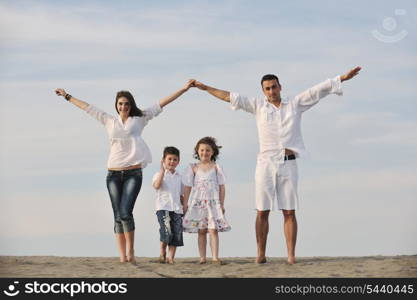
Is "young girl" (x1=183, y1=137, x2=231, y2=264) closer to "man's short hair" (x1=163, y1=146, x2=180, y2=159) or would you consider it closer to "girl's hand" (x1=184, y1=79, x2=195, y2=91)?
"man's short hair" (x1=163, y1=146, x2=180, y2=159)

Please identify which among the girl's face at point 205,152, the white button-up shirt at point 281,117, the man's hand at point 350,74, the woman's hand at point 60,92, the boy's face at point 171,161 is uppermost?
the man's hand at point 350,74

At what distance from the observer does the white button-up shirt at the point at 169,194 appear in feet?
34.4

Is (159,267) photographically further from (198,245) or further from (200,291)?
(200,291)

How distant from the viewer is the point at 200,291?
811cm

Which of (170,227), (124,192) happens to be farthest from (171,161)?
(170,227)

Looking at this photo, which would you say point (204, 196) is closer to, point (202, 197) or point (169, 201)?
point (202, 197)

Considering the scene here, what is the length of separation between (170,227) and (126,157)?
1.22 m

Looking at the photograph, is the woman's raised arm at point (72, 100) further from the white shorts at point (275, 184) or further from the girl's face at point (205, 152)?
the white shorts at point (275, 184)

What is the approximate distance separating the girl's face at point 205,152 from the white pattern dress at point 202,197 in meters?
0.17

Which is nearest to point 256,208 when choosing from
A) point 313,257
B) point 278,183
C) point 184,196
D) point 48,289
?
point 278,183

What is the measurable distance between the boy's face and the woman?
11.4 inches

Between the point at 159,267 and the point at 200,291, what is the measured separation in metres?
2.08

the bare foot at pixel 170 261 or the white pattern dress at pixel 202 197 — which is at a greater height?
the white pattern dress at pixel 202 197

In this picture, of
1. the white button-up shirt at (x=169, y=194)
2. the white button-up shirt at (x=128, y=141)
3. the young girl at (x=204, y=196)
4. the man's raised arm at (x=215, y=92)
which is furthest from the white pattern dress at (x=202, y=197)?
the man's raised arm at (x=215, y=92)
